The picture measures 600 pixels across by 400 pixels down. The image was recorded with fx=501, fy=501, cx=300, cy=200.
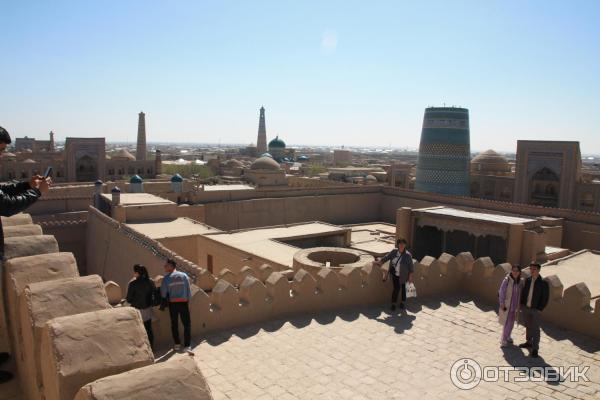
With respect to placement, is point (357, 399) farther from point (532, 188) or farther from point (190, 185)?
point (532, 188)

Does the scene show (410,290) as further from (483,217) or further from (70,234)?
(70,234)

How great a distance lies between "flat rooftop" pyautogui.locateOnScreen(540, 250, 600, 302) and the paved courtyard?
4606 millimetres

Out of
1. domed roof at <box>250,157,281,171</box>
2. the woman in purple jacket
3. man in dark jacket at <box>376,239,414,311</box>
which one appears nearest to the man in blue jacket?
man in dark jacket at <box>376,239,414,311</box>

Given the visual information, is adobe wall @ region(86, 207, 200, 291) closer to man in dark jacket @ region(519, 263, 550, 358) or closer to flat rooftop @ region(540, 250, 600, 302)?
man in dark jacket @ region(519, 263, 550, 358)

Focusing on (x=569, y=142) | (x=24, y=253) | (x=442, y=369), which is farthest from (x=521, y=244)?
(x=569, y=142)

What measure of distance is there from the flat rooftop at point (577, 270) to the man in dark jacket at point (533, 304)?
15.5 ft

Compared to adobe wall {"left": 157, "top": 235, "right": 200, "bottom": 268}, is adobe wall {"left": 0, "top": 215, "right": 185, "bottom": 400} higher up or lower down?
higher up

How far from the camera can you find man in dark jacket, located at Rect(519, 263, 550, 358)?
5.82 m

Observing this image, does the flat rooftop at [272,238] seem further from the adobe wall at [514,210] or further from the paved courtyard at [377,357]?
the adobe wall at [514,210]

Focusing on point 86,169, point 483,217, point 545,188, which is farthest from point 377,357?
point 86,169

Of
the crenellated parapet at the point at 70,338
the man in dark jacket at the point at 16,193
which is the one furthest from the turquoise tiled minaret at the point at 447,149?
the man in dark jacket at the point at 16,193

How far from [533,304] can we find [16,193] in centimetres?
545

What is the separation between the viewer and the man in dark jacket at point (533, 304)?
582 centimetres

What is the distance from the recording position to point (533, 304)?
5906 millimetres
